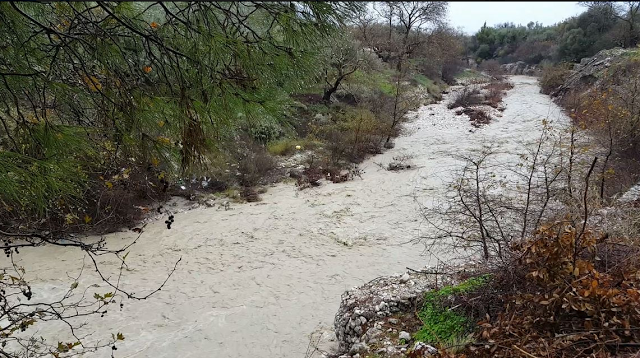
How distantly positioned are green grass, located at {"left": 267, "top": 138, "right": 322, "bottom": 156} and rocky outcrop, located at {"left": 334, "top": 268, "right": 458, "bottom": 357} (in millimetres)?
8353

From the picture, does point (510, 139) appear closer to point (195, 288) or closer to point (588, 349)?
point (195, 288)

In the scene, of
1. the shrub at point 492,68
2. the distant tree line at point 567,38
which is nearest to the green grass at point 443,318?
the distant tree line at point 567,38

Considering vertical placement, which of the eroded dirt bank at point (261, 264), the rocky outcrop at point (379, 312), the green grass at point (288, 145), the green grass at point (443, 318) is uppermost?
the green grass at point (288, 145)

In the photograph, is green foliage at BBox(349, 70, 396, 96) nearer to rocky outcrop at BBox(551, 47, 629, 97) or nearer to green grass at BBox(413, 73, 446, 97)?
green grass at BBox(413, 73, 446, 97)

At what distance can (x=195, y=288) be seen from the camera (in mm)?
6574

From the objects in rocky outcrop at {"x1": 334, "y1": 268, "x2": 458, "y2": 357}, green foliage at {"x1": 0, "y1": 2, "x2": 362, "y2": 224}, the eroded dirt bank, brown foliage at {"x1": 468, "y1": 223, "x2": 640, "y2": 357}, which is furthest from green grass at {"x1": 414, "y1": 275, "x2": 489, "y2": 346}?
green foliage at {"x1": 0, "y1": 2, "x2": 362, "y2": 224}

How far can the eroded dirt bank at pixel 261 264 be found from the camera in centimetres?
545

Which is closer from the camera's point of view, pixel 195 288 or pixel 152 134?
pixel 152 134

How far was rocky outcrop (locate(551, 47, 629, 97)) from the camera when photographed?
53.7ft

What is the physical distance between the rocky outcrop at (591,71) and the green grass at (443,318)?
14710mm

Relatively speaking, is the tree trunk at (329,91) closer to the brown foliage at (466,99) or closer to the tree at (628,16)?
the brown foliage at (466,99)

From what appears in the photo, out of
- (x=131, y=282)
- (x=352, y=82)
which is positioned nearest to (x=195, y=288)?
(x=131, y=282)

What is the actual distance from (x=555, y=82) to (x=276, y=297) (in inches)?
783

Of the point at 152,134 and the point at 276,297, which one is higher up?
the point at 152,134
